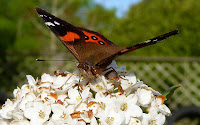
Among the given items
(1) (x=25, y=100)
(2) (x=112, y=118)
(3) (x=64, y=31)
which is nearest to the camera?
(2) (x=112, y=118)

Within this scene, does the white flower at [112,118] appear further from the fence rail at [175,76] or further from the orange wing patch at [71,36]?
the fence rail at [175,76]

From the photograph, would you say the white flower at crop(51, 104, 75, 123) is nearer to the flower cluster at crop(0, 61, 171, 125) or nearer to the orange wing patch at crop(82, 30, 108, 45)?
the flower cluster at crop(0, 61, 171, 125)

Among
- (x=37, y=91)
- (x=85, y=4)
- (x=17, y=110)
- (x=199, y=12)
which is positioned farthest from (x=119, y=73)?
(x=85, y=4)

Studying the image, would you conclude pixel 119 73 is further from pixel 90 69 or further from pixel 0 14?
pixel 0 14

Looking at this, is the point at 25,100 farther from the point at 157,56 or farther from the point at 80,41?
the point at 157,56

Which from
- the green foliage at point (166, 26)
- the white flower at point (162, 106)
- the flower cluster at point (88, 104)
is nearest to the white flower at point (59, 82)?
the flower cluster at point (88, 104)

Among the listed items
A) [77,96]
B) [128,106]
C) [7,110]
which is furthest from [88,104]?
[7,110]
